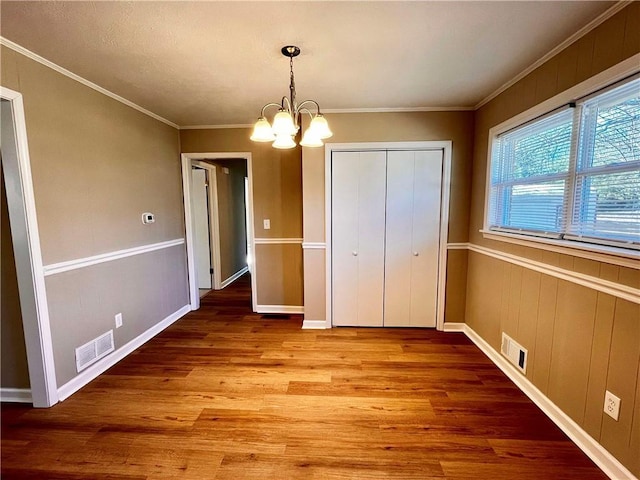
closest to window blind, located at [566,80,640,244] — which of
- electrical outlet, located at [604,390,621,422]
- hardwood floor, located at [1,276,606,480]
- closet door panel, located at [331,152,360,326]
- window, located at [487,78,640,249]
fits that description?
window, located at [487,78,640,249]

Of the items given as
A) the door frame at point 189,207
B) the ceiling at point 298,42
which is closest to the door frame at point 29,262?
the ceiling at point 298,42

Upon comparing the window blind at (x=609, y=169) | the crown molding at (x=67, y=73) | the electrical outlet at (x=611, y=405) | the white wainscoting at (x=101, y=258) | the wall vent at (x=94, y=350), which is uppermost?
the crown molding at (x=67, y=73)

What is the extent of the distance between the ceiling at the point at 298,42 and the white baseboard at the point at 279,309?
2.41 meters

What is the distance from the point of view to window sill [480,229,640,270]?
4.42 feet

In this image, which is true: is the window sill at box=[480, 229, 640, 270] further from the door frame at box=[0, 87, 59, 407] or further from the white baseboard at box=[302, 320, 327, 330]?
the door frame at box=[0, 87, 59, 407]

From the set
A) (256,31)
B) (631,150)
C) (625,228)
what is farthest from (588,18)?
(256,31)

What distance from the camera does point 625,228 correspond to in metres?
1.42

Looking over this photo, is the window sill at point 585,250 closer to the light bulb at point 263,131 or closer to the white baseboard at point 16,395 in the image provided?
the light bulb at point 263,131

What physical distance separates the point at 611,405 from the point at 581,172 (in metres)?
1.24

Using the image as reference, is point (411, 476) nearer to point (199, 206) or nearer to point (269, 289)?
point (269, 289)

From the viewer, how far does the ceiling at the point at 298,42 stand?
1.45 metres

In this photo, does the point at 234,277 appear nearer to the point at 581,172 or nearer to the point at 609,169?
the point at 581,172

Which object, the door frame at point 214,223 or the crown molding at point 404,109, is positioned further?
the door frame at point 214,223

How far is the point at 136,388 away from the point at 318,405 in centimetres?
139
